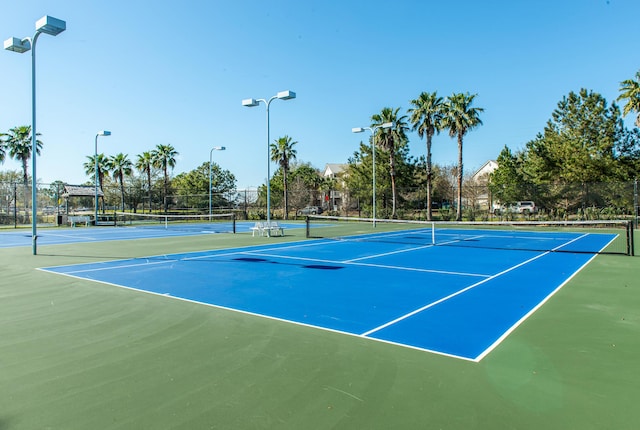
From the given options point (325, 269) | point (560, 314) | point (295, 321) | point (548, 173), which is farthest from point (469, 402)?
point (548, 173)

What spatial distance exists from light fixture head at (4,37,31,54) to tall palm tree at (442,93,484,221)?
3019 centimetres

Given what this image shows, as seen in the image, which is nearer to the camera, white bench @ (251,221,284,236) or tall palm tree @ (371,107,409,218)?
white bench @ (251,221,284,236)

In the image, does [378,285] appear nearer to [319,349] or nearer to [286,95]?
[319,349]

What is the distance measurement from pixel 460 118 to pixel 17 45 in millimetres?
31064

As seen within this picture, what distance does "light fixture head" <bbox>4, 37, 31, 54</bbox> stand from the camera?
41.5 feet

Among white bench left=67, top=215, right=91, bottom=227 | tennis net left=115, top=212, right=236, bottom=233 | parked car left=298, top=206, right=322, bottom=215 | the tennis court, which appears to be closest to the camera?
the tennis court

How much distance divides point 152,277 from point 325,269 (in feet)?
13.1

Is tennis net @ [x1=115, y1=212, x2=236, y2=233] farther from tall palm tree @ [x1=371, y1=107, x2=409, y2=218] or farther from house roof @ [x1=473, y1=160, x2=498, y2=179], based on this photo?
house roof @ [x1=473, y1=160, x2=498, y2=179]

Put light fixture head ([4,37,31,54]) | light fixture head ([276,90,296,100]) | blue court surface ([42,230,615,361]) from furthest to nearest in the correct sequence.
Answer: light fixture head ([276,90,296,100]) < light fixture head ([4,37,31,54]) < blue court surface ([42,230,615,361])

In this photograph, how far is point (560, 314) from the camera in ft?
21.4

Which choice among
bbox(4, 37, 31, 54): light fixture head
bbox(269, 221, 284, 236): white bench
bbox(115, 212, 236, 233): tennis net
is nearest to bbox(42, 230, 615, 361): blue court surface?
bbox(269, 221, 284, 236): white bench

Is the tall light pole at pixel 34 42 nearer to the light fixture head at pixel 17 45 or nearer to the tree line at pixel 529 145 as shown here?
the light fixture head at pixel 17 45

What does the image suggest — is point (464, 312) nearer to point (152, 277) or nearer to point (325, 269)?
point (325, 269)

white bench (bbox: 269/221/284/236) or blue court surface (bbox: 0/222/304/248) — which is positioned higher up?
white bench (bbox: 269/221/284/236)
